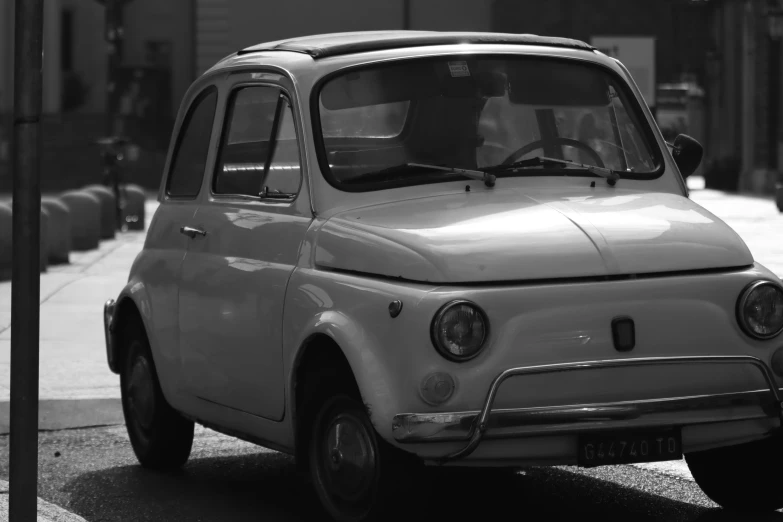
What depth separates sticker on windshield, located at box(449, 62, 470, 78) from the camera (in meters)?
6.29

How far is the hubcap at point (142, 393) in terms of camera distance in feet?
24.2

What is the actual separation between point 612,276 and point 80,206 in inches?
643

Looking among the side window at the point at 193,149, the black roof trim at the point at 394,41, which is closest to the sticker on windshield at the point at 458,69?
the black roof trim at the point at 394,41

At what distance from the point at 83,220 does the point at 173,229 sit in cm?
1443

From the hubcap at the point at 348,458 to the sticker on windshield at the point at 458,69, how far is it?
147 centimetres

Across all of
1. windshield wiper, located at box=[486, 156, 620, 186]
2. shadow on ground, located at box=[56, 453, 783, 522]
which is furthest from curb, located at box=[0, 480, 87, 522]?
windshield wiper, located at box=[486, 156, 620, 186]

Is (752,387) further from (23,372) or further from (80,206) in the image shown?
(80,206)

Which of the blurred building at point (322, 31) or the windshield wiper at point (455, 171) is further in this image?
the blurred building at point (322, 31)

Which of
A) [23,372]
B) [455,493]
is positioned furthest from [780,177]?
[23,372]

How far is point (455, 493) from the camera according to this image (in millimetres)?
6629

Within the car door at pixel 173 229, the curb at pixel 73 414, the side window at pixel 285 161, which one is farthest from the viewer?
the curb at pixel 73 414

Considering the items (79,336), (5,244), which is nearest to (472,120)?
(79,336)

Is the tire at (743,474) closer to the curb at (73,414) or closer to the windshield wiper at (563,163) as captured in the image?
the windshield wiper at (563,163)

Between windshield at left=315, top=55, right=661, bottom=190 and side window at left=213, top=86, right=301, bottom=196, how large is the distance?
0.20 meters
